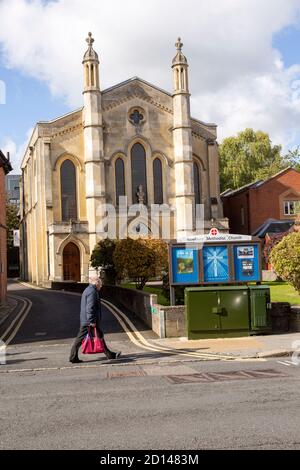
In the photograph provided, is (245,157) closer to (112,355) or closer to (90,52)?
(90,52)

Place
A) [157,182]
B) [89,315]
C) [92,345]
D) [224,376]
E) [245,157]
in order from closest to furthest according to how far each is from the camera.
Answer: [224,376], [89,315], [92,345], [157,182], [245,157]

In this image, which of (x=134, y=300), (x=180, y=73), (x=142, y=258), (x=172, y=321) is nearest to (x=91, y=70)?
(x=180, y=73)

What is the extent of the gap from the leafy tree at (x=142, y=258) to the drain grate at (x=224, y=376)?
72.3 feet

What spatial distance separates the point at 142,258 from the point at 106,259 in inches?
302

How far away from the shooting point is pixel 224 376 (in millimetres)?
10422

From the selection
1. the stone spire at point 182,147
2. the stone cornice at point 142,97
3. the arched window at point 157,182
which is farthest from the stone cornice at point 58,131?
the stone spire at point 182,147

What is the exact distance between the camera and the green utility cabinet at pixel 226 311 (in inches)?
607

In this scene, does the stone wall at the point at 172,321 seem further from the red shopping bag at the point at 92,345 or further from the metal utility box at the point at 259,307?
the red shopping bag at the point at 92,345

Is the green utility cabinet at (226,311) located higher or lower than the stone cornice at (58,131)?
lower
